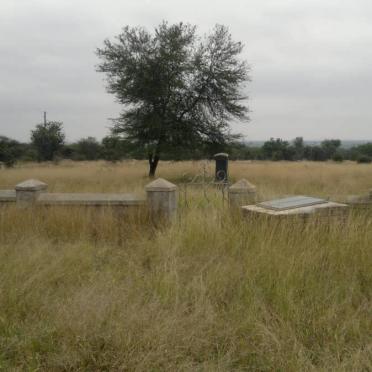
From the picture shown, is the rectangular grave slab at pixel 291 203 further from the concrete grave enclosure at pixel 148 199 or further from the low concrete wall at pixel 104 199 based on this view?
the low concrete wall at pixel 104 199

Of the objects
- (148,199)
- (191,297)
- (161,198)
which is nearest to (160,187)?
(161,198)

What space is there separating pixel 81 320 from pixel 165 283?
3.35 ft

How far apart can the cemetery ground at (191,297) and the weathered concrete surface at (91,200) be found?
2.54ft

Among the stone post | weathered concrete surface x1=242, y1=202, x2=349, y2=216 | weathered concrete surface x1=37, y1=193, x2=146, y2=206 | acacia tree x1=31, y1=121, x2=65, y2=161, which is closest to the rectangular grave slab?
weathered concrete surface x1=242, y1=202, x2=349, y2=216

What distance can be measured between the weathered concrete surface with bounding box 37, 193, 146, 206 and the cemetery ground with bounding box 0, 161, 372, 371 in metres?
0.78

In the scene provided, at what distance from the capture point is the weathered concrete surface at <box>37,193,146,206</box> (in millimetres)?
6949

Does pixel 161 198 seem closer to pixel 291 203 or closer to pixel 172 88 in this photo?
pixel 291 203

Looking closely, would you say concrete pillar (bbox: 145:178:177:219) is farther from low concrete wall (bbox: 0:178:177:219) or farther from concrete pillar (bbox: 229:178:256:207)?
concrete pillar (bbox: 229:178:256:207)

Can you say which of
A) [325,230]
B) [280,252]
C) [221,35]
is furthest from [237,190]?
[221,35]

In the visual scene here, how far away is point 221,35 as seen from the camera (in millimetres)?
18750

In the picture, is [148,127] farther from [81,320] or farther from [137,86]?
[81,320]

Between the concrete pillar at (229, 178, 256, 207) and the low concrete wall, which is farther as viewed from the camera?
the concrete pillar at (229, 178, 256, 207)

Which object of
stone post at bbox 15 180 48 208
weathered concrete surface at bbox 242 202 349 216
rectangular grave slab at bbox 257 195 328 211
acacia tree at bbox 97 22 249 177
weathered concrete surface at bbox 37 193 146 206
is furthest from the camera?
acacia tree at bbox 97 22 249 177

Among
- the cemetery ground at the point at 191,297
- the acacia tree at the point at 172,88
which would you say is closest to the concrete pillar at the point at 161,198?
the cemetery ground at the point at 191,297
